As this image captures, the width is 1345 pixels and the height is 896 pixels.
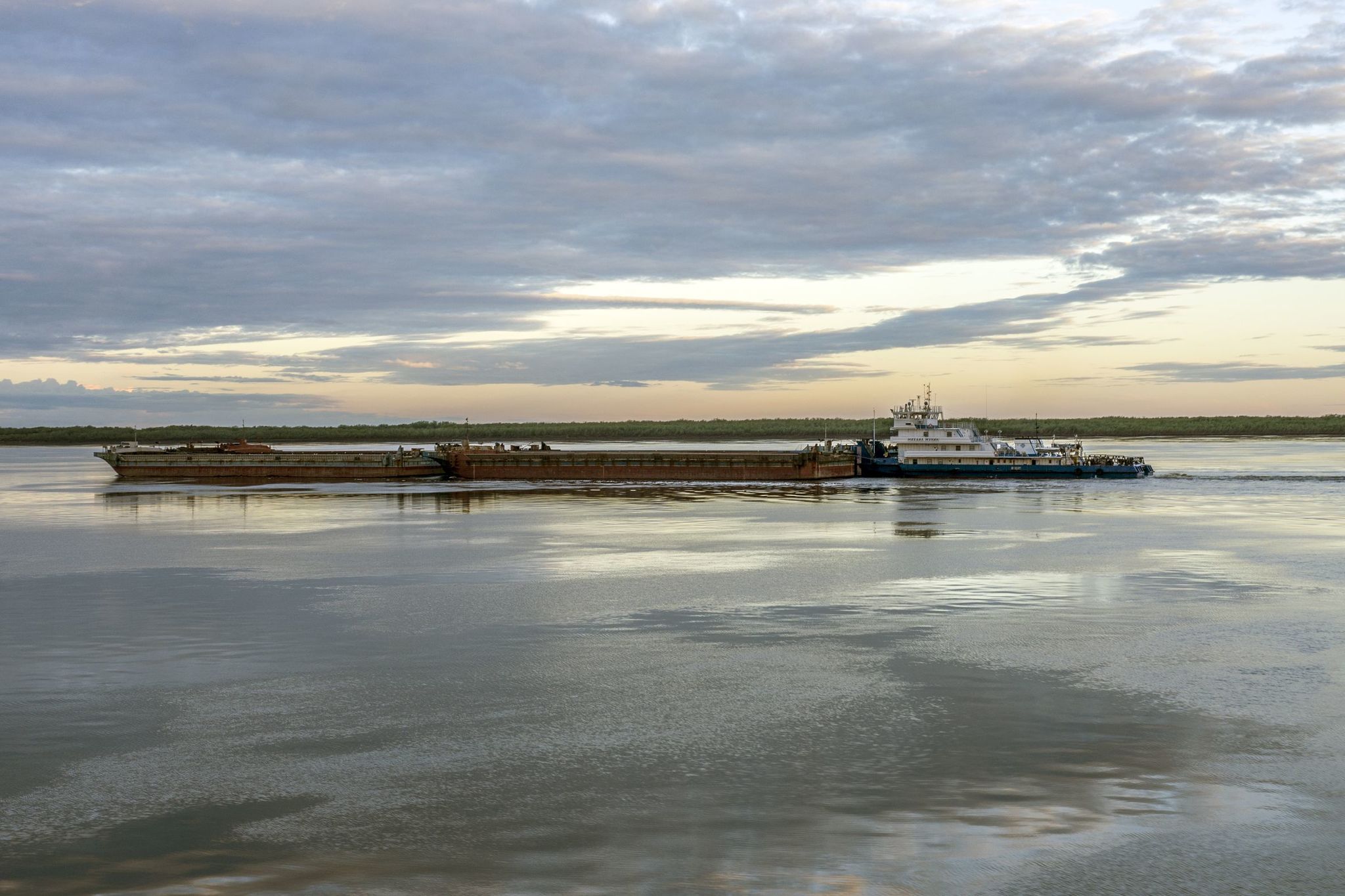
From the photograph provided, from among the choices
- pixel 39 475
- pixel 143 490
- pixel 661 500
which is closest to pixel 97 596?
pixel 661 500

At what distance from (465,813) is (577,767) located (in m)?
2.04

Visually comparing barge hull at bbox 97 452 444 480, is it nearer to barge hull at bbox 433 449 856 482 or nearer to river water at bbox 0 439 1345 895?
barge hull at bbox 433 449 856 482

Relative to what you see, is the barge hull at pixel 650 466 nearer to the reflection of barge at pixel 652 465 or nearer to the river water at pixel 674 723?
the reflection of barge at pixel 652 465

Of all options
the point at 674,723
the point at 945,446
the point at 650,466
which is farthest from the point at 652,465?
the point at 674,723

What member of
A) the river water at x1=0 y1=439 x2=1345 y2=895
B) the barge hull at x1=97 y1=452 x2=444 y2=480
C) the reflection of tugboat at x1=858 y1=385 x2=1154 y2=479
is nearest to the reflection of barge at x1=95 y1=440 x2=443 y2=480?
the barge hull at x1=97 y1=452 x2=444 y2=480

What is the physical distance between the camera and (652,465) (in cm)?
10162

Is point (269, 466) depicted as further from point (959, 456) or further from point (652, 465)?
point (959, 456)

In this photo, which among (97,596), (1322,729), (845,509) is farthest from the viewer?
(845,509)

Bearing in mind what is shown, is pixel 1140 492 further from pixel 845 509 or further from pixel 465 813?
pixel 465 813

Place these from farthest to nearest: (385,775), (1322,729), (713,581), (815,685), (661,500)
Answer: (661,500) < (713,581) < (815,685) < (1322,729) < (385,775)

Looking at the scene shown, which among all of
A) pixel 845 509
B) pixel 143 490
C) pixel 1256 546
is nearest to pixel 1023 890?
pixel 1256 546

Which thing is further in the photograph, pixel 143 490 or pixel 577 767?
pixel 143 490

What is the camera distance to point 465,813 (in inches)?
478

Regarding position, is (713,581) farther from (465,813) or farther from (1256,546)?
(1256,546)
